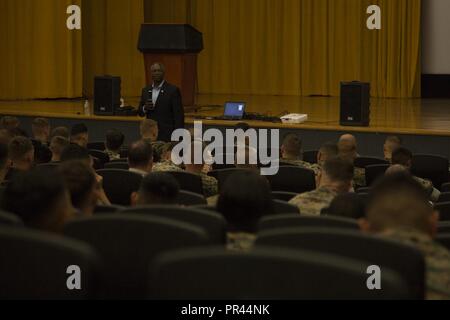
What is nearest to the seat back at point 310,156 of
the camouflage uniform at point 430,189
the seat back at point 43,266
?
the camouflage uniform at point 430,189

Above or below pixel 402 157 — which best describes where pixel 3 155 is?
above

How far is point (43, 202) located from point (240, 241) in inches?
29.8

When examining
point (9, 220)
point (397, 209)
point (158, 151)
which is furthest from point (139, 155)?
point (397, 209)

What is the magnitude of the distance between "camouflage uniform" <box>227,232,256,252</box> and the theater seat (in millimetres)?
899

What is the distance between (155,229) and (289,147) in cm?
483

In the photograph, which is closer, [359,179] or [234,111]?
[359,179]

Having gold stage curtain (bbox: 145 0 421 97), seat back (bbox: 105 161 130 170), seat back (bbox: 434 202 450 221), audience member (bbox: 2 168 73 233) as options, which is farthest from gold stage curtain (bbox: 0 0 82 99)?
audience member (bbox: 2 168 73 233)

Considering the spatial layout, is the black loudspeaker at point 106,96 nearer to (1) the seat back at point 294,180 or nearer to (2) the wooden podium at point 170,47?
(2) the wooden podium at point 170,47

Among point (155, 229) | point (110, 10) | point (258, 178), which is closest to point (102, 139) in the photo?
point (110, 10)

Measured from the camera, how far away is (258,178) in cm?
390

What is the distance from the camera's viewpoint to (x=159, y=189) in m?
4.21

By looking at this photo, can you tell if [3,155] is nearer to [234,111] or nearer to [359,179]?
[359,179]

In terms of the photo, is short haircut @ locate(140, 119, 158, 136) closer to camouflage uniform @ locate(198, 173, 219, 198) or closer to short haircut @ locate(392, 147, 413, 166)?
camouflage uniform @ locate(198, 173, 219, 198)
